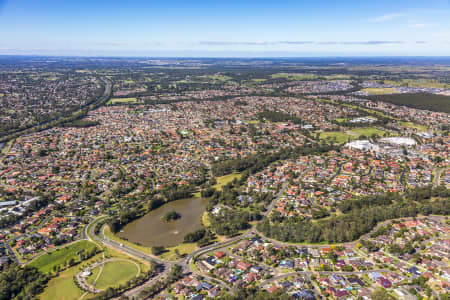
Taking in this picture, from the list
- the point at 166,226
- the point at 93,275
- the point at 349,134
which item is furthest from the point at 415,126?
the point at 93,275

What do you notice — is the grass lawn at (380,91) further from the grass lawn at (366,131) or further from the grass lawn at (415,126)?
the grass lawn at (366,131)

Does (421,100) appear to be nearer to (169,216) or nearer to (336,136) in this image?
(336,136)

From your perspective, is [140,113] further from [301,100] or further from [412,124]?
[412,124]

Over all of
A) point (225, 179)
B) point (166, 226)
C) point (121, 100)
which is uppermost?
point (121, 100)

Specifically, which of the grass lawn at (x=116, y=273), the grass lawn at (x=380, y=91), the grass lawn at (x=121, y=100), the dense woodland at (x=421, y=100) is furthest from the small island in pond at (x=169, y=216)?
the grass lawn at (x=380, y=91)

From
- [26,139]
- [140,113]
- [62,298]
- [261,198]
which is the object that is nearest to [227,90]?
[140,113]

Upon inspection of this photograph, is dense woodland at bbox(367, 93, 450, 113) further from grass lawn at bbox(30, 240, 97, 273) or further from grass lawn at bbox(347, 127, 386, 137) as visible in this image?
grass lawn at bbox(30, 240, 97, 273)
